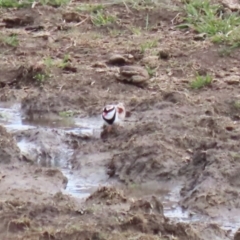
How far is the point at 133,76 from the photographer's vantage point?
30.0 feet

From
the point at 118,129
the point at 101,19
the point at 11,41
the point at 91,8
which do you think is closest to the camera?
the point at 118,129

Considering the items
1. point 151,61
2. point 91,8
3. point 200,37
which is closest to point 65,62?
point 151,61

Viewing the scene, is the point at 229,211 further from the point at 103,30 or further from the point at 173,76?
the point at 103,30

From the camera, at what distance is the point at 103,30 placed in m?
10.7

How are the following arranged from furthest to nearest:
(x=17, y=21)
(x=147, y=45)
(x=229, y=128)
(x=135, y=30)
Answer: (x=17, y=21) < (x=135, y=30) < (x=147, y=45) < (x=229, y=128)

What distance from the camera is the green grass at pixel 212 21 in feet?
32.5

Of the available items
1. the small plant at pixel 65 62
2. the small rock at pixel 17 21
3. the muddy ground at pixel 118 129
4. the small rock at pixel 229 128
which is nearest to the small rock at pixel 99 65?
the muddy ground at pixel 118 129

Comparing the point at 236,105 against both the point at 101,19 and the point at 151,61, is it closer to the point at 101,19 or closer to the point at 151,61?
the point at 151,61

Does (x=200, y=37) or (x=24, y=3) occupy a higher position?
(x=200, y=37)

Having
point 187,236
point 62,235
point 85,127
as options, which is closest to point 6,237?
point 62,235

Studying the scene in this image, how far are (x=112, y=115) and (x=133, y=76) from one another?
4.55 feet

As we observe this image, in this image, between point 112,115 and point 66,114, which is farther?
point 66,114

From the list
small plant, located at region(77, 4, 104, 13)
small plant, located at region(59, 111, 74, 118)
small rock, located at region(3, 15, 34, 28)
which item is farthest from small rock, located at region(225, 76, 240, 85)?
small rock, located at region(3, 15, 34, 28)

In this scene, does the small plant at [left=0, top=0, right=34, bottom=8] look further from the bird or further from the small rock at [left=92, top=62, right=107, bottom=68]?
the bird
